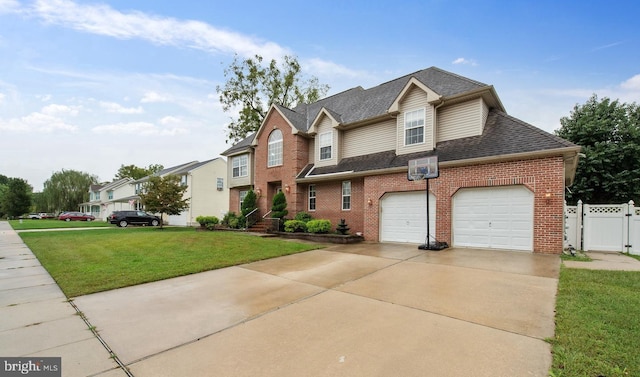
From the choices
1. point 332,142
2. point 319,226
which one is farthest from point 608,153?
point 319,226

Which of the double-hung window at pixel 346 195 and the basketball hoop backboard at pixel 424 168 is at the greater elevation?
the basketball hoop backboard at pixel 424 168

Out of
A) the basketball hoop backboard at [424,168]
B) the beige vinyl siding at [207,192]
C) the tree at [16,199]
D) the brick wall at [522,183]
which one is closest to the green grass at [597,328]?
the brick wall at [522,183]

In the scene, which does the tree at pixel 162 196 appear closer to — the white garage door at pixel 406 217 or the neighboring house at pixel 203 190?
the neighboring house at pixel 203 190

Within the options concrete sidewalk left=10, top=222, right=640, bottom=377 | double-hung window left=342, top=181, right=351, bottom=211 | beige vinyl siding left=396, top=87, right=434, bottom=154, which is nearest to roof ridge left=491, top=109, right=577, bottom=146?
beige vinyl siding left=396, top=87, right=434, bottom=154

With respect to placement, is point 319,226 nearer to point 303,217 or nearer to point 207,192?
point 303,217

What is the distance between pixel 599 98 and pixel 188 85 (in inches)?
1126

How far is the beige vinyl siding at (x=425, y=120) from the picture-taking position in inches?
477

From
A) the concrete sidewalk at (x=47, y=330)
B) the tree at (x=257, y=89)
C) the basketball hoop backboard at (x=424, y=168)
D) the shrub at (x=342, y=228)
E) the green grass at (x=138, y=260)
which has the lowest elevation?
the green grass at (x=138, y=260)

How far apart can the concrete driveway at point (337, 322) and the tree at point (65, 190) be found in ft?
216

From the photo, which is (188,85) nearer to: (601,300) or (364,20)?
(364,20)

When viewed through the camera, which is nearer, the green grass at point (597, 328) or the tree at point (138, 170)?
A: the green grass at point (597, 328)

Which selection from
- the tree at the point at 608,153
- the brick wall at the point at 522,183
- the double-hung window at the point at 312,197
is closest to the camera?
the brick wall at the point at 522,183

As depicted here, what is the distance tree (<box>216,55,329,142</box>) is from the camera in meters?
26.7

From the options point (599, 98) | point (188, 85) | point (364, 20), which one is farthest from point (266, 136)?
point (599, 98)
